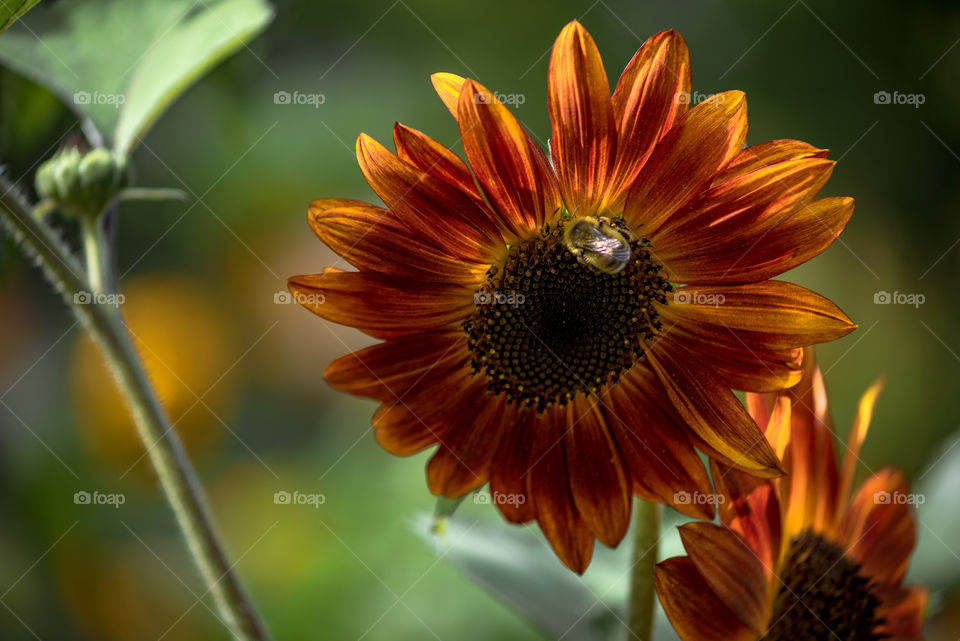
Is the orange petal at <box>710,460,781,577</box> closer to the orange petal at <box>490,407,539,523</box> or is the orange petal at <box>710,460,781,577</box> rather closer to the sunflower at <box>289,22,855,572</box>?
the sunflower at <box>289,22,855,572</box>

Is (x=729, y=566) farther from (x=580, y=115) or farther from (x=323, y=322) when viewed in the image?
(x=323, y=322)

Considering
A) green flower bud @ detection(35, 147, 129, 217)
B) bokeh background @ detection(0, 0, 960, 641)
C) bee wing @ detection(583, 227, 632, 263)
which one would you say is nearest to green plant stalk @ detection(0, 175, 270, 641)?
green flower bud @ detection(35, 147, 129, 217)

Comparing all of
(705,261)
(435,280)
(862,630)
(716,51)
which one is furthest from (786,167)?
(716,51)

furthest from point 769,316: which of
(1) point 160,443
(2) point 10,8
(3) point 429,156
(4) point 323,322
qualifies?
(4) point 323,322

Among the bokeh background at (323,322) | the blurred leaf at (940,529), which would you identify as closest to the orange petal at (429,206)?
the blurred leaf at (940,529)

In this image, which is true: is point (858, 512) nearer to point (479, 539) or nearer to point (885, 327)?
point (479, 539)

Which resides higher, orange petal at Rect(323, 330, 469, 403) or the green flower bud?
the green flower bud

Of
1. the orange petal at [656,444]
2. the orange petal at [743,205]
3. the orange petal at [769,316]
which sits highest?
the orange petal at [743,205]

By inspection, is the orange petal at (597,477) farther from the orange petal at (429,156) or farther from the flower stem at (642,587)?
the orange petal at (429,156)
